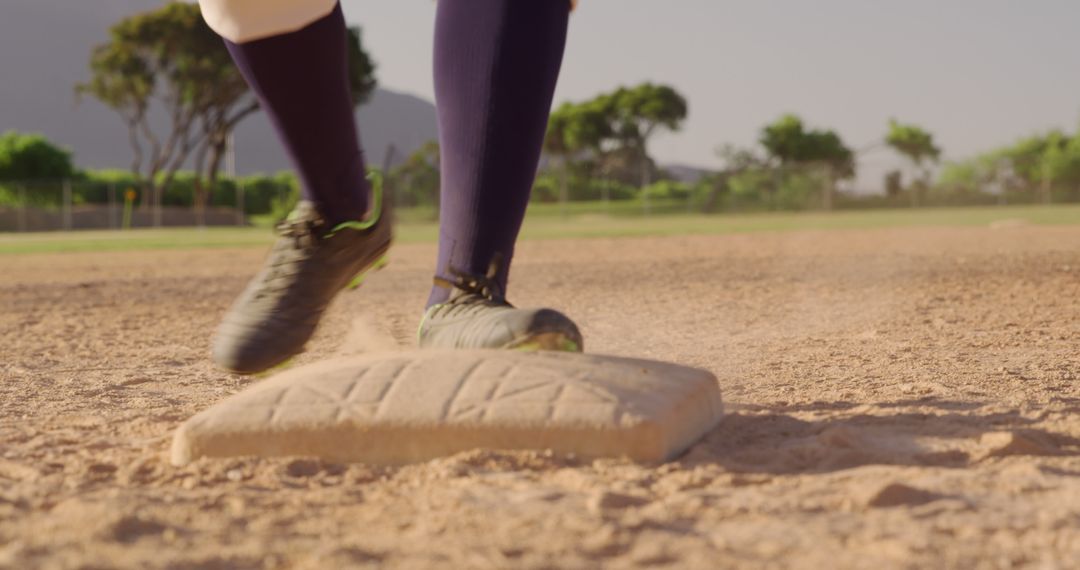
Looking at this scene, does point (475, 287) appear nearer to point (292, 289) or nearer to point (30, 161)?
point (292, 289)

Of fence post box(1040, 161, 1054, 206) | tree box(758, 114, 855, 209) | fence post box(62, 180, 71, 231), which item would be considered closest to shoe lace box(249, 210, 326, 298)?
fence post box(62, 180, 71, 231)

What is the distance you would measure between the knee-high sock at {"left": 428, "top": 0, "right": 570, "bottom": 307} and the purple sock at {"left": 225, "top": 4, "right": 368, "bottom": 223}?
0.56ft

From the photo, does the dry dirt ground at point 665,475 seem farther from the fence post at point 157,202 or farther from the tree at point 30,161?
the tree at point 30,161

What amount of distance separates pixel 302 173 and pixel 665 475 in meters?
0.76

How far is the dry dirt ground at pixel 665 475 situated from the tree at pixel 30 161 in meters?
32.2

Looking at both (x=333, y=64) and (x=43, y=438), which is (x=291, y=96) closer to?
(x=333, y=64)

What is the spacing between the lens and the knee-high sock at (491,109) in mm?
1391

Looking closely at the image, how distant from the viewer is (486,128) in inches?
54.9

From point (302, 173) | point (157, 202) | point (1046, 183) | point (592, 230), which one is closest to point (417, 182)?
point (157, 202)

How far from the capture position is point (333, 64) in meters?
1.50

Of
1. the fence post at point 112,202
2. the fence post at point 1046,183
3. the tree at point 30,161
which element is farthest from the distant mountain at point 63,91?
the fence post at point 1046,183

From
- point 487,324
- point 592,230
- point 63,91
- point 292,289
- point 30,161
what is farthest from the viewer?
point 63,91

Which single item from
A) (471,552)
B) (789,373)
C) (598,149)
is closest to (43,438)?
(471,552)

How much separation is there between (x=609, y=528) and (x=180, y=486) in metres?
0.44
